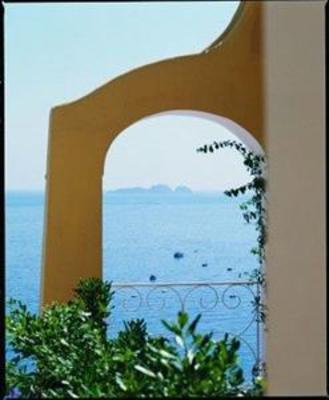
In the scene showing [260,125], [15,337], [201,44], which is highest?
[201,44]

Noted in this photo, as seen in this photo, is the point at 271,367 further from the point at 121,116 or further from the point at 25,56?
the point at 25,56

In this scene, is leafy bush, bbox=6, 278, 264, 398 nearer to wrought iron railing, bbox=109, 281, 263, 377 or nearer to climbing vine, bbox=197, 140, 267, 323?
wrought iron railing, bbox=109, 281, 263, 377

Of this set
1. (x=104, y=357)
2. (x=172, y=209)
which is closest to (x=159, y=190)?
(x=172, y=209)

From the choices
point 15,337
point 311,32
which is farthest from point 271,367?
point 15,337

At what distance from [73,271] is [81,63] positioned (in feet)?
8.96

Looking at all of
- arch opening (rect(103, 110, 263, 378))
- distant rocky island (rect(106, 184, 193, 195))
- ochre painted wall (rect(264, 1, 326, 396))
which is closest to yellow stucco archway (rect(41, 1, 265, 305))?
arch opening (rect(103, 110, 263, 378))

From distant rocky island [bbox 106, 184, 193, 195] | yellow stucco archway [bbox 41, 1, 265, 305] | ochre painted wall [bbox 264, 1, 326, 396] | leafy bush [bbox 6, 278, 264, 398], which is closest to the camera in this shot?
ochre painted wall [bbox 264, 1, 326, 396]

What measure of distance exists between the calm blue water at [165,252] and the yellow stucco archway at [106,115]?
A: 215 mm

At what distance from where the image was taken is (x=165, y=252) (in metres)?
8.37

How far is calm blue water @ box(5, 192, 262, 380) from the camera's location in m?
4.95

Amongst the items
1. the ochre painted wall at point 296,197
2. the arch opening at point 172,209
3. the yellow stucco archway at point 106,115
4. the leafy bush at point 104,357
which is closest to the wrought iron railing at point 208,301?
the yellow stucco archway at point 106,115

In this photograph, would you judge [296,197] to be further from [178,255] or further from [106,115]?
[178,255]

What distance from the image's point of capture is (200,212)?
8797mm

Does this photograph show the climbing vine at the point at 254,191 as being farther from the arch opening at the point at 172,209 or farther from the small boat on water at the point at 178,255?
the small boat on water at the point at 178,255
